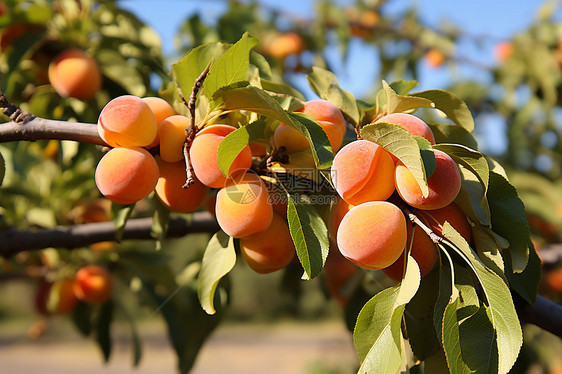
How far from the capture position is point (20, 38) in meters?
0.92

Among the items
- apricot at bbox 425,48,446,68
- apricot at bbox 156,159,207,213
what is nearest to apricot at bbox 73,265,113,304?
apricot at bbox 156,159,207,213

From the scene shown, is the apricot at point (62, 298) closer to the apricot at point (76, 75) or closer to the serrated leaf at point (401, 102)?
the apricot at point (76, 75)

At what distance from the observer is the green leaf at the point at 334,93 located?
22.4 inches

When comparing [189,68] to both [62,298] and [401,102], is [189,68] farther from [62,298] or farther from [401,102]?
[62,298]

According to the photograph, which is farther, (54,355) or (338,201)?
(54,355)

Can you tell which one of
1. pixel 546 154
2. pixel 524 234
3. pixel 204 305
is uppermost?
pixel 524 234

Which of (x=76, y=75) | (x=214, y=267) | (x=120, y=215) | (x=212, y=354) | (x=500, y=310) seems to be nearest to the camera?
(x=500, y=310)

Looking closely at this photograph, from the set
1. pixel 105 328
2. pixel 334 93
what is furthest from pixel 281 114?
pixel 105 328

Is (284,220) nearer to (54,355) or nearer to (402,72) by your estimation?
(402,72)

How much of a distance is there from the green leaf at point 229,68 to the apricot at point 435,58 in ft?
6.15

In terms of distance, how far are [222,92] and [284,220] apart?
0.57 feet

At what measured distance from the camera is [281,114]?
1.44ft

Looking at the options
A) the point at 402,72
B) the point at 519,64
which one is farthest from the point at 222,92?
the point at 519,64

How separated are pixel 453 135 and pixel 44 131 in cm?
48
